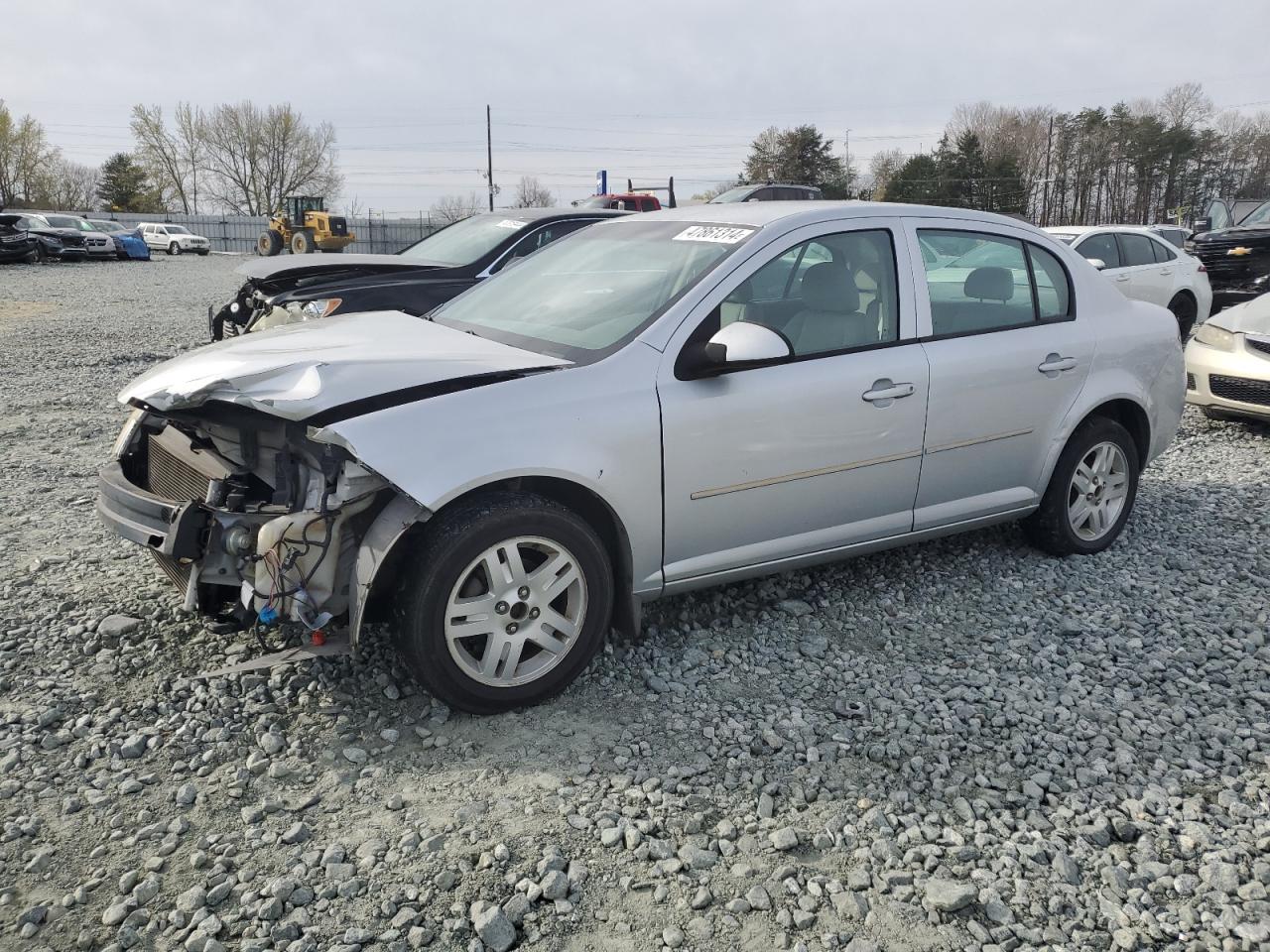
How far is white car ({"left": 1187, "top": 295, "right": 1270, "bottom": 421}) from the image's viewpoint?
7.63 metres

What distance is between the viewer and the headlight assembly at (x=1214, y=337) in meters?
7.91

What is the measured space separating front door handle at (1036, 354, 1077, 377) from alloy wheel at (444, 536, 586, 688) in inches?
98.9

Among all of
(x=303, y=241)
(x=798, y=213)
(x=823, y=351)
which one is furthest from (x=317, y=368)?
(x=303, y=241)

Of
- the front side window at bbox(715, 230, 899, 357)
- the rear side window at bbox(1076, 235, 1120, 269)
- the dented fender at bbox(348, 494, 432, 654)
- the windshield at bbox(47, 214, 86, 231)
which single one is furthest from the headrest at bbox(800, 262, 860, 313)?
the windshield at bbox(47, 214, 86, 231)

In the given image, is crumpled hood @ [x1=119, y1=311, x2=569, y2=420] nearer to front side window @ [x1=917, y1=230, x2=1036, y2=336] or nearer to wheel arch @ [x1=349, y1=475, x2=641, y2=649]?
wheel arch @ [x1=349, y1=475, x2=641, y2=649]

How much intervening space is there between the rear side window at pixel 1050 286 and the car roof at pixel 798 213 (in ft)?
0.97

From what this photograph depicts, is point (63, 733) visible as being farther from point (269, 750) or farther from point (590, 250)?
point (590, 250)

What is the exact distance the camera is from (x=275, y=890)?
254 centimetres

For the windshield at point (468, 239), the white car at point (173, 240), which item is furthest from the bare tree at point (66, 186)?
the windshield at point (468, 239)

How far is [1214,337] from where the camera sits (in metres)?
8.05

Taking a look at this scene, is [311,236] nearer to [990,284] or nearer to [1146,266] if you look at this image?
[1146,266]

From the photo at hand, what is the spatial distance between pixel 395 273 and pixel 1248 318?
6971 millimetres

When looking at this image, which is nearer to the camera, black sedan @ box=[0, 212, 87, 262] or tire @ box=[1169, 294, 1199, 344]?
tire @ box=[1169, 294, 1199, 344]

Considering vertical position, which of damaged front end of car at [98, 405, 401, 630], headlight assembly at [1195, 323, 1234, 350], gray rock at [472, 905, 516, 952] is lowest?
gray rock at [472, 905, 516, 952]
